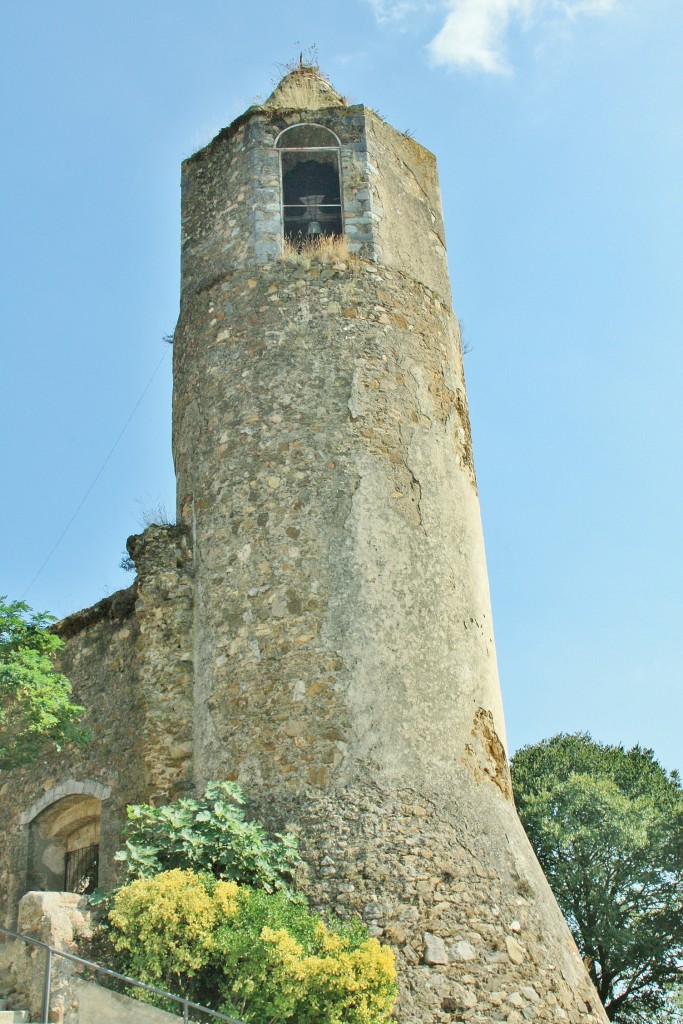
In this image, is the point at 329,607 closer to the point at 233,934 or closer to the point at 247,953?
the point at 233,934

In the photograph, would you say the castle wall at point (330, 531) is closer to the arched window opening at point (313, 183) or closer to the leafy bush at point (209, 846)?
the leafy bush at point (209, 846)

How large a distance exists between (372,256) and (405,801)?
21.4 feet

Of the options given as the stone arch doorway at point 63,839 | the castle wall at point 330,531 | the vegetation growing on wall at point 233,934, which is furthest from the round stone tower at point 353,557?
the stone arch doorway at point 63,839

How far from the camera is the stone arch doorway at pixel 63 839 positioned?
12.3m

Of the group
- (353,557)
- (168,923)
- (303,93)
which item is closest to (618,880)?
(353,557)

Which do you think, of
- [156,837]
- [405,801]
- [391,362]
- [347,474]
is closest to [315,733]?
[405,801]

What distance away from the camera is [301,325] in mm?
12117

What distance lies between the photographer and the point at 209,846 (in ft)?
30.0

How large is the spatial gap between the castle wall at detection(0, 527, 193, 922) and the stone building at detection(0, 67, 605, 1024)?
0.10ft

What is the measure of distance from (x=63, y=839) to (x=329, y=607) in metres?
4.97

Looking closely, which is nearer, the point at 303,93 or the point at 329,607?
the point at 329,607

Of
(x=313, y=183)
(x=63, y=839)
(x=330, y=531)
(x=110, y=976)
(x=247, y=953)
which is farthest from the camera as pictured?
(x=313, y=183)

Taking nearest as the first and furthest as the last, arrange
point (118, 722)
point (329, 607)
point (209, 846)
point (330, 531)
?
point (209, 846) → point (329, 607) → point (330, 531) → point (118, 722)

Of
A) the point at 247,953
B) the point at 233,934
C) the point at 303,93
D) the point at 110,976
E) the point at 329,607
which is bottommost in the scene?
the point at 110,976
